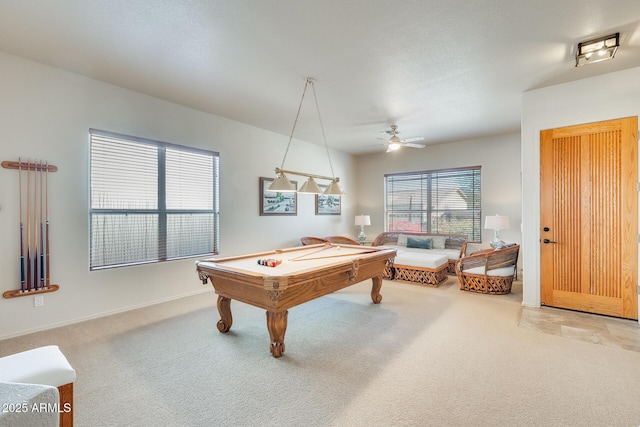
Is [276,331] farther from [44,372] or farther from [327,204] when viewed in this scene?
[327,204]

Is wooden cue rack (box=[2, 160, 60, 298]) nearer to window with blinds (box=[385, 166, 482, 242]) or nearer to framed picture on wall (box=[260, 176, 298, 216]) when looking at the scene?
framed picture on wall (box=[260, 176, 298, 216])

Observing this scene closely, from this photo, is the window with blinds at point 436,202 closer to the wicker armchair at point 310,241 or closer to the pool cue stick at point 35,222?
the wicker armchair at point 310,241

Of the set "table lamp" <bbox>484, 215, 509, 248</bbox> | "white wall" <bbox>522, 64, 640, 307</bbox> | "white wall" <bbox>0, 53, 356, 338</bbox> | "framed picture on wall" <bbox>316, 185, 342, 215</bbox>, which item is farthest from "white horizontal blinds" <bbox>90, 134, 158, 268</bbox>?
"table lamp" <bbox>484, 215, 509, 248</bbox>

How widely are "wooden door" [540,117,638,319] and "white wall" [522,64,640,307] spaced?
0.07 m

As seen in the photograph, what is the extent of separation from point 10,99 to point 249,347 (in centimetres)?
351

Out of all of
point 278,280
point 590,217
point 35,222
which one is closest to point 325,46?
point 278,280

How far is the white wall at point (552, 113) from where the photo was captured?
3.30m

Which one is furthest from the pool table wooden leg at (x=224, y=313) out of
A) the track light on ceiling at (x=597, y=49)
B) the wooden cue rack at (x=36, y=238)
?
the track light on ceiling at (x=597, y=49)

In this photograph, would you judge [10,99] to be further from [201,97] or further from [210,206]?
[210,206]

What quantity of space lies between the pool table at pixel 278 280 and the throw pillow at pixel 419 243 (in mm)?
3090

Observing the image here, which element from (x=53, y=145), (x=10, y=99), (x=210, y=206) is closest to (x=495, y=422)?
(x=210, y=206)

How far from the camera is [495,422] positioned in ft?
5.69

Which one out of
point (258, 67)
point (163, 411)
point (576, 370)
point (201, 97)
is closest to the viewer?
point (163, 411)

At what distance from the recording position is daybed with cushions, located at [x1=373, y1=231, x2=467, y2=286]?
5098 millimetres
